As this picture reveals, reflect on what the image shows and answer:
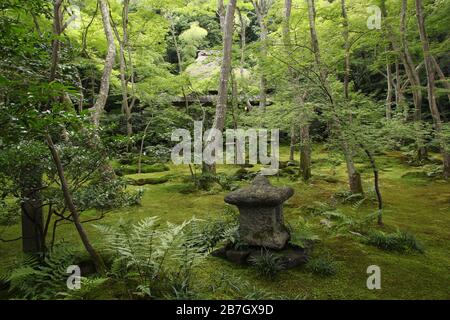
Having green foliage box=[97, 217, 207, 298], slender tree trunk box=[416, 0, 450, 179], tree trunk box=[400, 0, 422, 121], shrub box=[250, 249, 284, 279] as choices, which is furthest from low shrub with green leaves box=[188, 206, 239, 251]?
tree trunk box=[400, 0, 422, 121]

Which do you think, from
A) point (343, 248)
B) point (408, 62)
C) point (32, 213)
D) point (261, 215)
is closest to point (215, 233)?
point (261, 215)

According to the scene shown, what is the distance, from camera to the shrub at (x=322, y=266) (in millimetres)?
4453

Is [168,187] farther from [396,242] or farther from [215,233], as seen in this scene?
[396,242]

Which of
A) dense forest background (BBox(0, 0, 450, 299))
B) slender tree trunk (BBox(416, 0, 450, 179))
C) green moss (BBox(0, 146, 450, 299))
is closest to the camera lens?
dense forest background (BBox(0, 0, 450, 299))

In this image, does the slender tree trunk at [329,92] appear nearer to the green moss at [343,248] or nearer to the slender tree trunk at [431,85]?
the green moss at [343,248]

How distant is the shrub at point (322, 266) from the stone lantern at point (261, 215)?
487mm

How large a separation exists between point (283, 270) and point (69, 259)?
2.85 meters

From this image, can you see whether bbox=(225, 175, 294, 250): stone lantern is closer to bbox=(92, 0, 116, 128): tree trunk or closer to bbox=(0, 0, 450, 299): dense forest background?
bbox=(0, 0, 450, 299): dense forest background

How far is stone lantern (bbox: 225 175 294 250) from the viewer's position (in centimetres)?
477

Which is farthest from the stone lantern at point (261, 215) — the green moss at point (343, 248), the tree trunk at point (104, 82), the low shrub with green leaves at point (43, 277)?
the tree trunk at point (104, 82)

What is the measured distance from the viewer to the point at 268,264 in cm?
442

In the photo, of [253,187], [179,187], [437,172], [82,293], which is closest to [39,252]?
[82,293]

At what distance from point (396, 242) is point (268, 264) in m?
2.46

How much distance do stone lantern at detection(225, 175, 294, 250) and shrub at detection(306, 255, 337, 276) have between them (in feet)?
1.60
